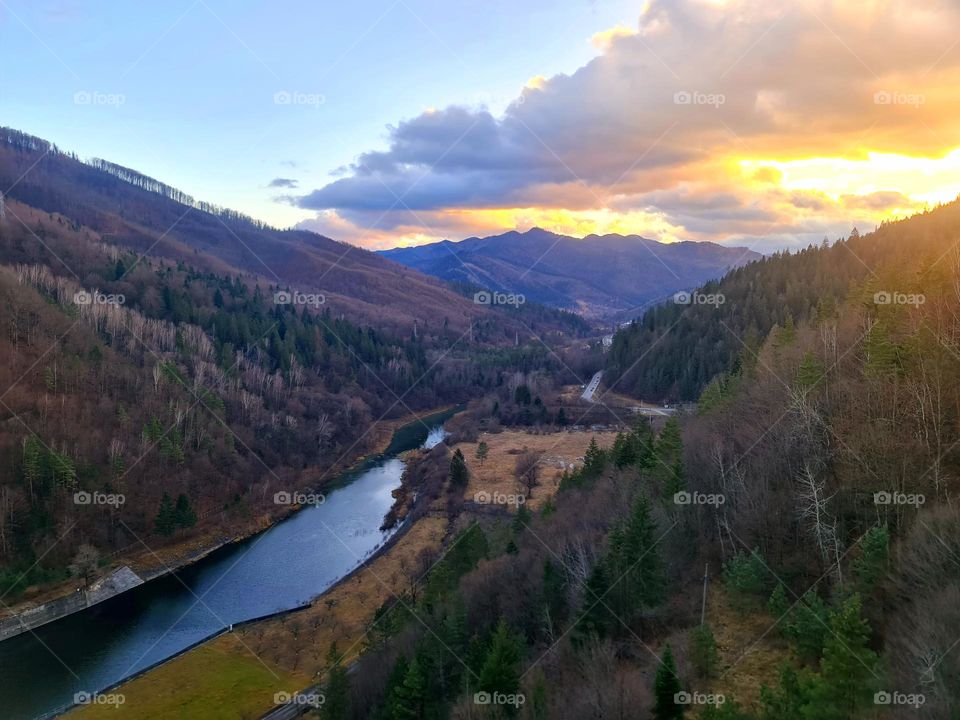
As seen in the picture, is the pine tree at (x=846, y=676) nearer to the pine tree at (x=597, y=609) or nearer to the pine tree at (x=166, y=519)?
the pine tree at (x=597, y=609)

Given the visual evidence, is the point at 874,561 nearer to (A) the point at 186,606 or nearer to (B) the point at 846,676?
(B) the point at 846,676

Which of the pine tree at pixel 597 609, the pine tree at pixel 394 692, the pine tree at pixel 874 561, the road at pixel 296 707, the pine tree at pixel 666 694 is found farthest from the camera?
the road at pixel 296 707

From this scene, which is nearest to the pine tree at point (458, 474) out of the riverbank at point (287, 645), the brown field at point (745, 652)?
the riverbank at point (287, 645)

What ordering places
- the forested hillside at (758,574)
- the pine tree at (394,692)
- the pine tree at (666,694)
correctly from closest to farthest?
the forested hillside at (758,574) → the pine tree at (666,694) → the pine tree at (394,692)

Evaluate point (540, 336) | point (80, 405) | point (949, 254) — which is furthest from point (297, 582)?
point (540, 336)

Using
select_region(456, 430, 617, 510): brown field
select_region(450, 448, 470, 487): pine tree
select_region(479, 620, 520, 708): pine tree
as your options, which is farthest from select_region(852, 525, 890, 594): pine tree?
select_region(450, 448, 470, 487): pine tree

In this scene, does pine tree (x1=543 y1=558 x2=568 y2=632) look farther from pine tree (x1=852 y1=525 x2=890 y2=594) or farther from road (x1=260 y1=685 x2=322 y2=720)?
road (x1=260 y1=685 x2=322 y2=720)
